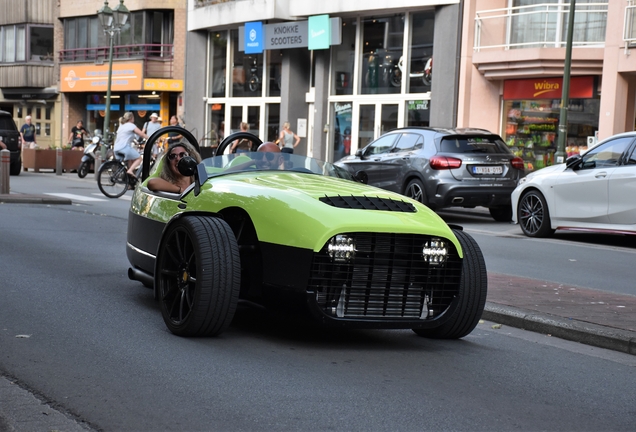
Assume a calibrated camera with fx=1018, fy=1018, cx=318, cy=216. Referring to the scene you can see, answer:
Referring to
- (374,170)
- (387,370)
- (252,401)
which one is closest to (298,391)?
(252,401)

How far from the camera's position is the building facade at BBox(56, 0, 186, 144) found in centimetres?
4309

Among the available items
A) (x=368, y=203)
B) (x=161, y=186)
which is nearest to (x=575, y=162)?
(x=161, y=186)

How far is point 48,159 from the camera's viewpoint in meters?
32.2

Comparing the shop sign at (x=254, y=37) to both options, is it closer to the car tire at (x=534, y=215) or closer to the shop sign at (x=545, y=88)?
the shop sign at (x=545, y=88)

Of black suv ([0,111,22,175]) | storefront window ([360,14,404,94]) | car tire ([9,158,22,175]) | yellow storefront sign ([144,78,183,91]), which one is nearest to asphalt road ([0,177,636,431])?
black suv ([0,111,22,175])

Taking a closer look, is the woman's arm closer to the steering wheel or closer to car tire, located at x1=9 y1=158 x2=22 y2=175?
the steering wheel

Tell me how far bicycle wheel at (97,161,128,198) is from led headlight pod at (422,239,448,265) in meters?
15.3

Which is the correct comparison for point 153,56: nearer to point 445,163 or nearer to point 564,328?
point 445,163

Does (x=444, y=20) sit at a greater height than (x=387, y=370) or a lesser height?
greater

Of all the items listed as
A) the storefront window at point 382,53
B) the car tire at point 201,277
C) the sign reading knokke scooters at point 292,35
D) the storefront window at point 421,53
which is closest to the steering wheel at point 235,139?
the car tire at point 201,277

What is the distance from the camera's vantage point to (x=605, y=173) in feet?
46.9

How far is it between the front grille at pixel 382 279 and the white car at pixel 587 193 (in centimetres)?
827

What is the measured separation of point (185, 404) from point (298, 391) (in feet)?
2.08

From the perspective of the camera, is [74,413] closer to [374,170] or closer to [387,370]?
[387,370]
